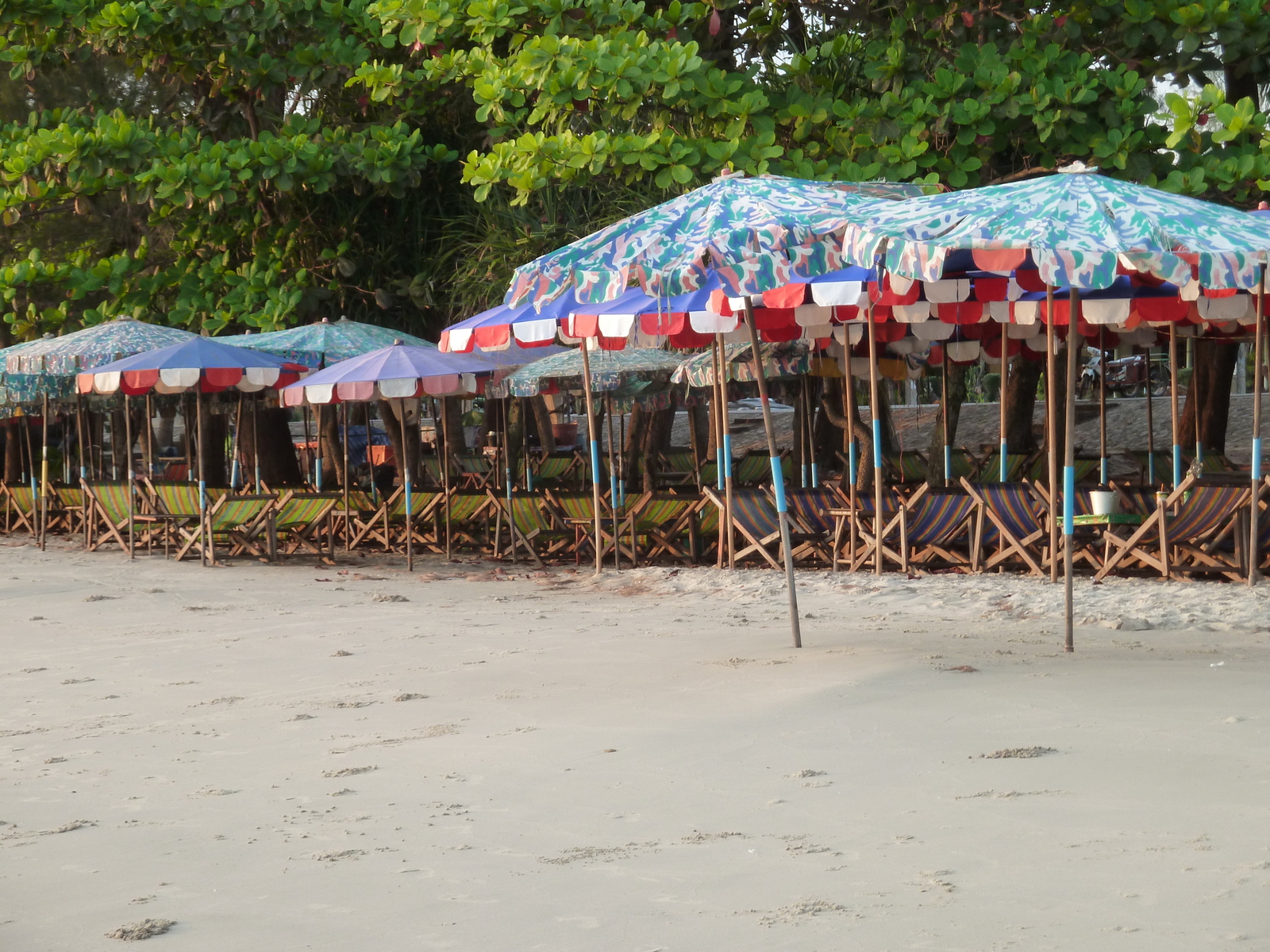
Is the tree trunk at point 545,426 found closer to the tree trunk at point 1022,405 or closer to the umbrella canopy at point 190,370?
the tree trunk at point 1022,405

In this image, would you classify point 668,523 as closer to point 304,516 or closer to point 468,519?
point 468,519

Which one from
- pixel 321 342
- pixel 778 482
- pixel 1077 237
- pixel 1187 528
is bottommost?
pixel 1187 528

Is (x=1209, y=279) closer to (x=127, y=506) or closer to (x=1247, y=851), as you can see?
(x=1247, y=851)

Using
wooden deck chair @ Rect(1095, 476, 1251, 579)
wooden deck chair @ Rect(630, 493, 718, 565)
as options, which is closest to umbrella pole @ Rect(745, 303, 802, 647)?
wooden deck chair @ Rect(1095, 476, 1251, 579)

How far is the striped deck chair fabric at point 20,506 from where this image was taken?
19681 mm

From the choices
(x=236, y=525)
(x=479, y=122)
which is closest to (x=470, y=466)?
(x=479, y=122)

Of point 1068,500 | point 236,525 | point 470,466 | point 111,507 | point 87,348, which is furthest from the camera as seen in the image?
point 470,466

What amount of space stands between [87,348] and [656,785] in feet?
38.8

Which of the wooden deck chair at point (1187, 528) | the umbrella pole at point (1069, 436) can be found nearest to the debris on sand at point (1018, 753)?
the umbrella pole at point (1069, 436)

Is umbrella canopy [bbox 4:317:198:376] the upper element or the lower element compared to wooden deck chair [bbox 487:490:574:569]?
upper

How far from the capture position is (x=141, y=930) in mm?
3744

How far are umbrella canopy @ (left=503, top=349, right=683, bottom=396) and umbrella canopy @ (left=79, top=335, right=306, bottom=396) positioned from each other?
7.30ft

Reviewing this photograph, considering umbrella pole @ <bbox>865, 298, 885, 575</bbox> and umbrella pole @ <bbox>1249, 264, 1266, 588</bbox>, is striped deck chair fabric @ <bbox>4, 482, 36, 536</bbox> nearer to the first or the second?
umbrella pole @ <bbox>865, 298, 885, 575</bbox>

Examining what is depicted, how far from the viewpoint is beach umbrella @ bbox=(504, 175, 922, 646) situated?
715cm
